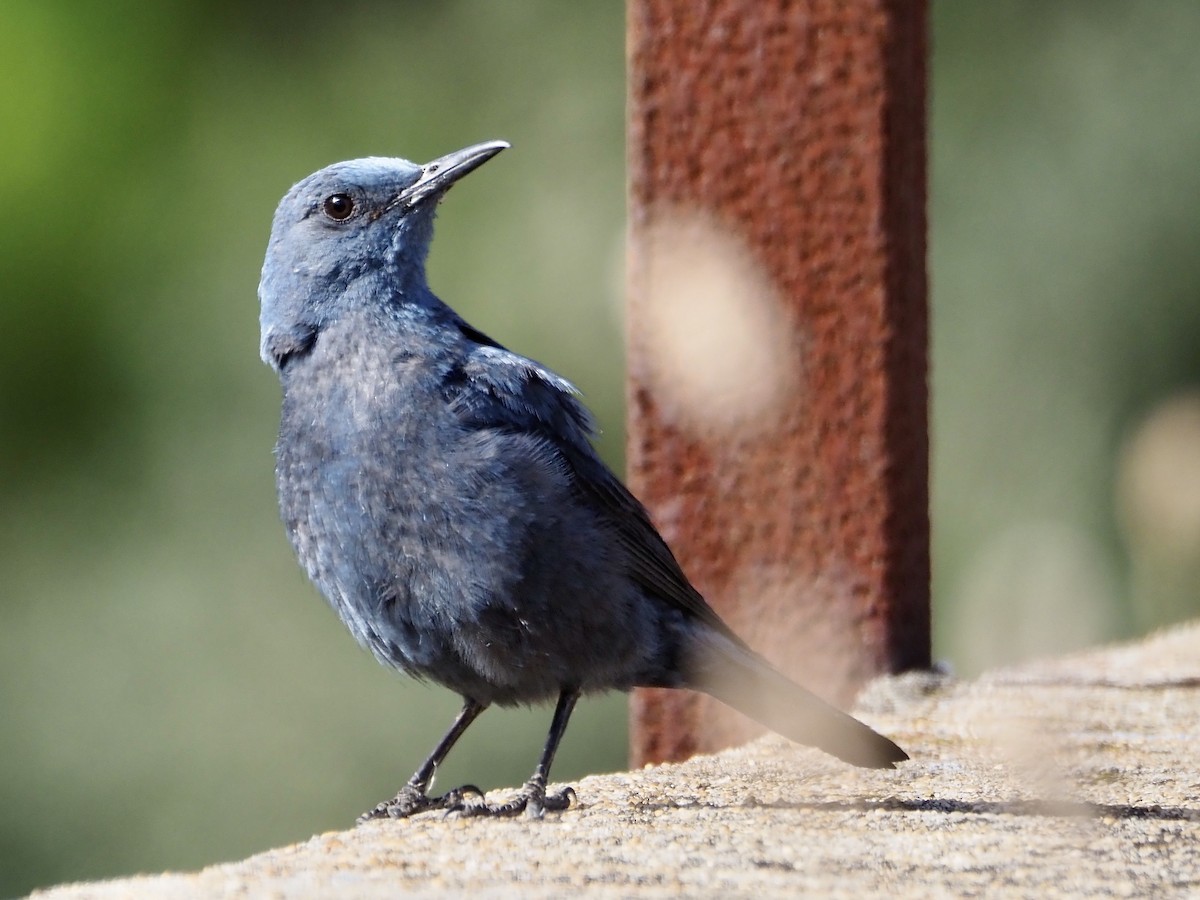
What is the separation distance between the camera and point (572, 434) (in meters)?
4.09

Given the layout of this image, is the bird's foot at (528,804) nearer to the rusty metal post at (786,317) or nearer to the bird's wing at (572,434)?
the bird's wing at (572,434)

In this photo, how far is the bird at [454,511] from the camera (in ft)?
12.0

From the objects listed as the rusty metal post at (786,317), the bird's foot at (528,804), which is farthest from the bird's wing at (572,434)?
the bird's foot at (528,804)

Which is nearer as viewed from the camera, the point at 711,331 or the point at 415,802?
the point at 415,802

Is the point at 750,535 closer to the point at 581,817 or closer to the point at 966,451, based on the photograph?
the point at 581,817

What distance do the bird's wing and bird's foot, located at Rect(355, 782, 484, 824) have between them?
2.00ft

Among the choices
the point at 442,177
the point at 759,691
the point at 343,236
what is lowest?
the point at 759,691

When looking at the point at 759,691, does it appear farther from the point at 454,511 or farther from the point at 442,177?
the point at 442,177

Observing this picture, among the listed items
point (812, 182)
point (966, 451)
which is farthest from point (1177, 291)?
point (812, 182)

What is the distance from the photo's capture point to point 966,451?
7.36 meters

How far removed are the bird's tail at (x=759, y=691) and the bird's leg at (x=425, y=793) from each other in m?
0.50

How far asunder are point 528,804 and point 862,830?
65 cm

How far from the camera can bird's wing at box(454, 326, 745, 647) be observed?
12.8 feet

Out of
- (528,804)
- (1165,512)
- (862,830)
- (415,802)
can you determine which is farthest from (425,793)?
(1165,512)
